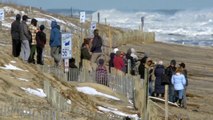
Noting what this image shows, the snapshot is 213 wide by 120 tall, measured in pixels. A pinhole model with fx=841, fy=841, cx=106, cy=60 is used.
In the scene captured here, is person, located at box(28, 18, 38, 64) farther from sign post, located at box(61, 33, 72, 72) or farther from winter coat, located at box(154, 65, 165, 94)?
winter coat, located at box(154, 65, 165, 94)

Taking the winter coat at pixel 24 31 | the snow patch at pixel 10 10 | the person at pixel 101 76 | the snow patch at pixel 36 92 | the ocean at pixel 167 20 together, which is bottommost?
the ocean at pixel 167 20

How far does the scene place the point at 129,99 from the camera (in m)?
19.8

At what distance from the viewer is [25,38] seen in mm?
20609

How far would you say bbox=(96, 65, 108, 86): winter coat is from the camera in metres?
20.8

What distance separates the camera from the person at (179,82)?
22.3m

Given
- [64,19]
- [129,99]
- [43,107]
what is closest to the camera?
[43,107]

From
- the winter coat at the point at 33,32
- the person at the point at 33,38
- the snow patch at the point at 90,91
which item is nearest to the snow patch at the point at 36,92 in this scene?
the snow patch at the point at 90,91

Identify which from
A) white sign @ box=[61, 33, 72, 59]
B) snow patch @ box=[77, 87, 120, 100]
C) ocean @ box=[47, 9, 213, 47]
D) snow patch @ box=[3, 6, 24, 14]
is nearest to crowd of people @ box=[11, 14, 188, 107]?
snow patch @ box=[77, 87, 120, 100]

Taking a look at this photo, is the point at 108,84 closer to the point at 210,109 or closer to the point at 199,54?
the point at 210,109

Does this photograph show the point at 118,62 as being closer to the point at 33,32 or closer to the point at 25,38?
the point at 33,32

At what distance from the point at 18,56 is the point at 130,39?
24.7 meters

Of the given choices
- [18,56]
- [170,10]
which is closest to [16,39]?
[18,56]

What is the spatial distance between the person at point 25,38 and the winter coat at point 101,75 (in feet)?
5.87

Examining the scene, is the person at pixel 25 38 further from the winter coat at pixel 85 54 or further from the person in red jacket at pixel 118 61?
the person in red jacket at pixel 118 61
